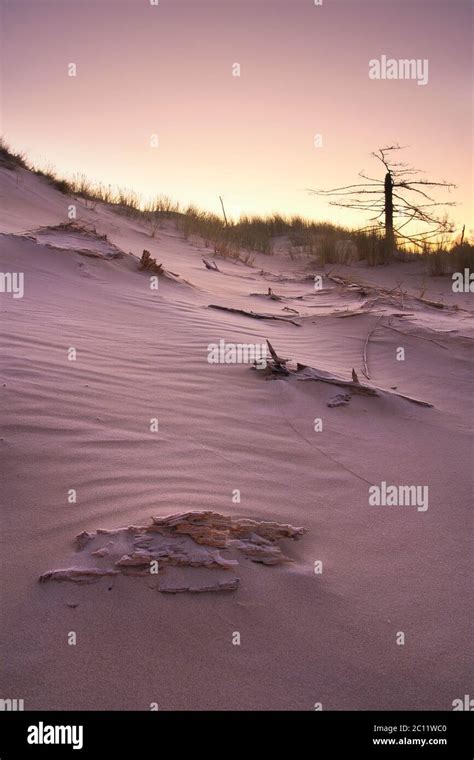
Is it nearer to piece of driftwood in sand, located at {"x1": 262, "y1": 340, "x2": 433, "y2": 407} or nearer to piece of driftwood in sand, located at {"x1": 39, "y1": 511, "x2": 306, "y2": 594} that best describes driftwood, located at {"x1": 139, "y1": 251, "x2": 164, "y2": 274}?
piece of driftwood in sand, located at {"x1": 262, "y1": 340, "x2": 433, "y2": 407}

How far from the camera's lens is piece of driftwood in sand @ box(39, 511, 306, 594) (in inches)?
74.5

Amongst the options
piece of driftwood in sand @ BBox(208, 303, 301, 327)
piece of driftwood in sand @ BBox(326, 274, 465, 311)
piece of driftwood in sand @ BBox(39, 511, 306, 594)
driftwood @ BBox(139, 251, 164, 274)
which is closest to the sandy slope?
piece of driftwood in sand @ BBox(39, 511, 306, 594)

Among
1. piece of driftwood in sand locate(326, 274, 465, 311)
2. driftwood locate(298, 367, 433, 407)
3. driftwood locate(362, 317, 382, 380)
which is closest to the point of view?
driftwood locate(298, 367, 433, 407)

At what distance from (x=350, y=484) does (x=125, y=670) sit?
1.38 meters

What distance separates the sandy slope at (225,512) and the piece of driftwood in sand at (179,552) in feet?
0.13

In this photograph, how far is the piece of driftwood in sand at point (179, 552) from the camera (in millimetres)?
1894

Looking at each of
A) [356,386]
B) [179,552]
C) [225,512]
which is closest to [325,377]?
[356,386]

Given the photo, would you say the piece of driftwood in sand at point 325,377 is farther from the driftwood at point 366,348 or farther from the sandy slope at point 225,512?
the driftwood at point 366,348

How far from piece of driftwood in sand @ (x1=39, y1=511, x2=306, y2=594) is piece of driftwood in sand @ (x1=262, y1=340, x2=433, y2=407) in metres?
1.88

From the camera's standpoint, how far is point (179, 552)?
1.98 metres

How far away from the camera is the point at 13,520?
2096 mm

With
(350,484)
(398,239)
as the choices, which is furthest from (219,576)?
(398,239)

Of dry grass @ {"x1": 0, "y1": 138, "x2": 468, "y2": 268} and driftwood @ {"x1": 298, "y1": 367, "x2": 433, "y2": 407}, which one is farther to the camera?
dry grass @ {"x1": 0, "y1": 138, "x2": 468, "y2": 268}
